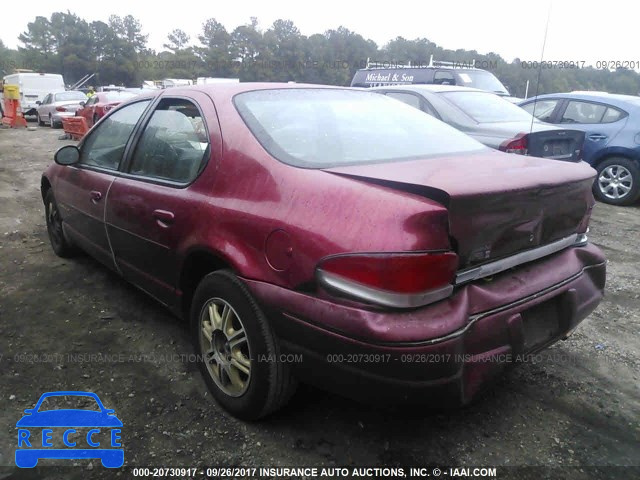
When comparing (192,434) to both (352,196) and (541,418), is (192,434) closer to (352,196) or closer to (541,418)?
(352,196)

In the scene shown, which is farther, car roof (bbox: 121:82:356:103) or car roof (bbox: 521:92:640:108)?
car roof (bbox: 521:92:640:108)

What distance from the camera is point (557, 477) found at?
78.3 inches

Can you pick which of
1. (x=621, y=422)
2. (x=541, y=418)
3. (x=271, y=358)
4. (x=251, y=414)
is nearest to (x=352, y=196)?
(x=271, y=358)

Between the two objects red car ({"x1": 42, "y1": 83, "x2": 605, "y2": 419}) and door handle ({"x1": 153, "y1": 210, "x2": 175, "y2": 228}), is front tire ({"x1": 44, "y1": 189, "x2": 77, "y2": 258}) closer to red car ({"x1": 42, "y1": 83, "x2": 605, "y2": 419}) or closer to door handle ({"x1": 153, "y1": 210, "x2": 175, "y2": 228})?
red car ({"x1": 42, "y1": 83, "x2": 605, "y2": 419})

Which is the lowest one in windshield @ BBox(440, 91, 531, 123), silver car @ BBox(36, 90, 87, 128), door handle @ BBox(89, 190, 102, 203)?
silver car @ BBox(36, 90, 87, 128)

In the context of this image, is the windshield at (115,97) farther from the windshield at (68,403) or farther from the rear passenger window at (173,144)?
the windshield at (68,403)

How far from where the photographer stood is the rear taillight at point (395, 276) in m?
1.67

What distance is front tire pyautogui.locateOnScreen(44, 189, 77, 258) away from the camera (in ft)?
13.9

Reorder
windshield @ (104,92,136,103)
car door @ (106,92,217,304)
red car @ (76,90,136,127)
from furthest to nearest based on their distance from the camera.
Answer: windshield @ (104,92,136,103) → red car @ (76,90,136,127) → car door @ (106,92,217,304)

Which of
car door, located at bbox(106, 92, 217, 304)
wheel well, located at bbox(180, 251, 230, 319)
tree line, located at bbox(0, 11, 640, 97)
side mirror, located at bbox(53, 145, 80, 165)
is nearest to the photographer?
wheel well, located at bbox(180, 251, 230, 319)

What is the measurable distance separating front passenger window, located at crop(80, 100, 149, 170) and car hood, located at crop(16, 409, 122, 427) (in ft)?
4.95

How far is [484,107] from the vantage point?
6.23 metres

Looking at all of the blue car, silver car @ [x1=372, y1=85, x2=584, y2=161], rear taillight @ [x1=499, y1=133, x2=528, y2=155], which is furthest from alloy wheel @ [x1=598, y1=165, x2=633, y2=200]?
→ rear taillight @ [x1=499, y1=133, x2=528, y2=155]

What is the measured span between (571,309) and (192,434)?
1777mm
